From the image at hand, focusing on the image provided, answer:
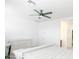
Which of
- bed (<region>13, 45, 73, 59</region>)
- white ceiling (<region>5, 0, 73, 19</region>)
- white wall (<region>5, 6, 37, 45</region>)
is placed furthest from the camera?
white wall (<region>5, 6, 37, 45</region>)

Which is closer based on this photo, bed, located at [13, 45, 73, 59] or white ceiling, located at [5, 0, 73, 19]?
bed, located at [13, 45, 73, 59]

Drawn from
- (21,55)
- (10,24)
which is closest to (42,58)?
(21,55)

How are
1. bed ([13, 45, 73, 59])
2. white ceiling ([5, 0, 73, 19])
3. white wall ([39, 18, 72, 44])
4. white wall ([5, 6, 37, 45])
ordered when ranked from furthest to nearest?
white wall ([39, 18, 72, 44]) < white wall ([5, 6, 37, 45]) < white ceiling ([5, 0, 73, 19]) < bed ([13, 45, 73, 59])

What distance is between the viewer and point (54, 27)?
6566 millimetres

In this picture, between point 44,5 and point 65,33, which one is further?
point 65,33

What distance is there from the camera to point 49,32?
6.81m

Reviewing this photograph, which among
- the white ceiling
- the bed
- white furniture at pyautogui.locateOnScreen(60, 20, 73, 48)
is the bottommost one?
the bed

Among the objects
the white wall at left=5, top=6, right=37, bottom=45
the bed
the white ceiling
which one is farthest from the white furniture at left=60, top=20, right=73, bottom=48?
the bed

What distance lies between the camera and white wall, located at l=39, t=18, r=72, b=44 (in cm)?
639

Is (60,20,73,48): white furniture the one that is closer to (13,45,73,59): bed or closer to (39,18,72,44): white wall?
(39,18,72,44): white wall

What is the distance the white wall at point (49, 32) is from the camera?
21.0 feet

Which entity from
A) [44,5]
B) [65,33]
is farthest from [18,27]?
[65,33]

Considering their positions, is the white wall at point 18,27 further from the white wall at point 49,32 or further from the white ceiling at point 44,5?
the white ceiling at point 44,5

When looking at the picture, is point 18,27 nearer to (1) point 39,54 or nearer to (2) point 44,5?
(2) point 44,5
